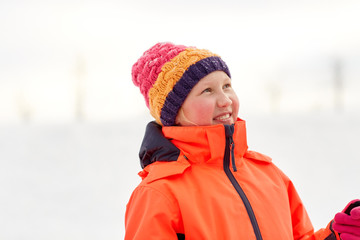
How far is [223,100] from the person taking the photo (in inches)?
62.9

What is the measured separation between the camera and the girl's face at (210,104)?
5.23 feet

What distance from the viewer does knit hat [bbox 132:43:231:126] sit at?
5.29 ft

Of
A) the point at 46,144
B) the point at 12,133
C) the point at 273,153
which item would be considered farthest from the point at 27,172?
the point at 273,153

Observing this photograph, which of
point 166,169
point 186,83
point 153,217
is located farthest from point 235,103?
point 153,217

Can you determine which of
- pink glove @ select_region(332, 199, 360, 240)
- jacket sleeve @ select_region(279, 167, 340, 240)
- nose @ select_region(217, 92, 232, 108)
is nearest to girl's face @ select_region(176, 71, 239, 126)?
nose @ select_region(217, 92, 232, 108)

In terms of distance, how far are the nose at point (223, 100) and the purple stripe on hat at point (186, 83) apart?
11cm

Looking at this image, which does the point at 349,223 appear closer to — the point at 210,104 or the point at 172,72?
the point at 210,104

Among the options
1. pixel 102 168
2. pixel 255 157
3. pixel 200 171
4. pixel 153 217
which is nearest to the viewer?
pixel 153 217

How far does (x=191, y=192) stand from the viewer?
1.52 m

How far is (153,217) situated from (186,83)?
0.53 metres

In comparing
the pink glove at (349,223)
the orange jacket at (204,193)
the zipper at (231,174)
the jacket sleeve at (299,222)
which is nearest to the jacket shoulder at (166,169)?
the orange jacket at (204,193)

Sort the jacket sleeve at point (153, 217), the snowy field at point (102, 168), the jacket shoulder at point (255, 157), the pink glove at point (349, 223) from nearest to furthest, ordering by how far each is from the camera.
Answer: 1. the jacket sleeve at point (153, 217)
2. the pink glove at point (349, 223)
3. the jacket shoulder at point (255, 157)
4. the snowy field at point (102, 168)

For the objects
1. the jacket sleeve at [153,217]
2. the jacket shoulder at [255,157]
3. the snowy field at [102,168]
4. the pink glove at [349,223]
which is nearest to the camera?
the jacket sleeve at [153,217]

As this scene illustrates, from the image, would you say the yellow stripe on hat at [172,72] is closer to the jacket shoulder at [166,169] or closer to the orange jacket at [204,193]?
the orange jacket at [204,193]
